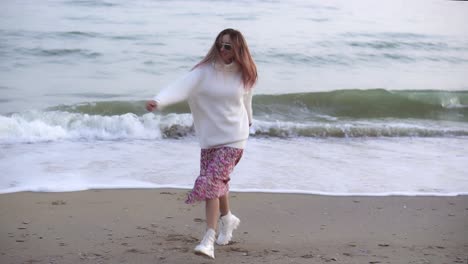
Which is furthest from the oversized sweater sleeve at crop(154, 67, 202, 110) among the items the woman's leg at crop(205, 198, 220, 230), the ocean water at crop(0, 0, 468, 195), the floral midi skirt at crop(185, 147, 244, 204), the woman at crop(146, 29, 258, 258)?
the ocean water at crop(0, 0, 468, 195)

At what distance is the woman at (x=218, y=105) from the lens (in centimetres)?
448

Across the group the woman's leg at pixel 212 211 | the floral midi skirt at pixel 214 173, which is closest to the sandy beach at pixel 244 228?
the woman's leg at pixel 212 211

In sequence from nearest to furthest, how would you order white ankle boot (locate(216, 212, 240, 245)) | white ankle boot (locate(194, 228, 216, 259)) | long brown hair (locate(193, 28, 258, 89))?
white ankle boot (locate(194, 228, 216, 259)) < long brown hair (locate(193, 28, 258, 89)) < white ankle boot (locate(216, 212, 240, 245))

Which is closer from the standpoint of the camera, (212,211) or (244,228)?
(212,211)

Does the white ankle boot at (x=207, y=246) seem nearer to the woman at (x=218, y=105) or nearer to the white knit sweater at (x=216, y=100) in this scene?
the woman at (x=218, y=105)

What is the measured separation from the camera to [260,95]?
11.1 metres

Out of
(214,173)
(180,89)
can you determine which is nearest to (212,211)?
(214,173)

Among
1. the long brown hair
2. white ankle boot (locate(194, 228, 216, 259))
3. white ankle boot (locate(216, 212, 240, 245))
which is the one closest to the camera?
white ankle boot (locate(194, 228, 216, 259))

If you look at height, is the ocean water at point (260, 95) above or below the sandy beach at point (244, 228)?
above

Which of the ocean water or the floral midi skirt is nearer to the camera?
the floral midi skirt

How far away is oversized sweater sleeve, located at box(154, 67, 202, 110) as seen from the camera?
4391mm

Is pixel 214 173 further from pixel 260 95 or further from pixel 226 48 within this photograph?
pixel 260 95

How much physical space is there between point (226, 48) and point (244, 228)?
1.31 meters

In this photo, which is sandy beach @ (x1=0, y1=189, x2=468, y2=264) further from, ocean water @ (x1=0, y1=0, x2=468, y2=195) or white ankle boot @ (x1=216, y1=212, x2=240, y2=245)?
ocean water @ (x1=0, y1=0, x2=468, y2=195)
